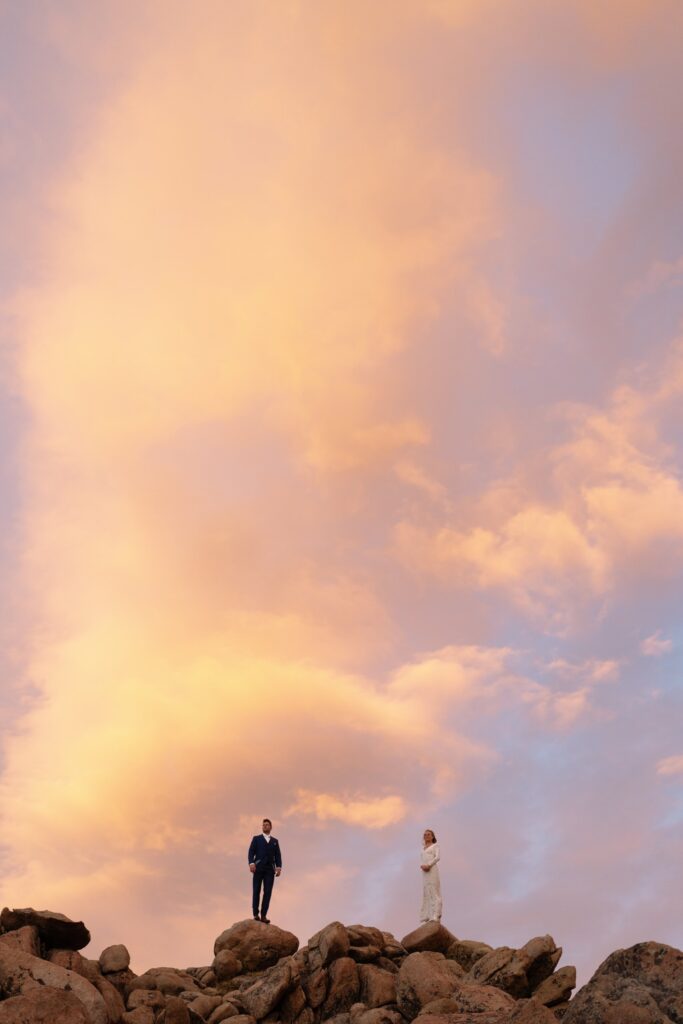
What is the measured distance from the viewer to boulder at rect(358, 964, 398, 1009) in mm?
31219

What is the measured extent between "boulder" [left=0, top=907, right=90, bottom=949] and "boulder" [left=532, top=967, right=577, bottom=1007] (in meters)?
13.2

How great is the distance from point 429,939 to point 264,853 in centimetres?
620

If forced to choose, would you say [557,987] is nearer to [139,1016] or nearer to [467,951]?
[467,951]

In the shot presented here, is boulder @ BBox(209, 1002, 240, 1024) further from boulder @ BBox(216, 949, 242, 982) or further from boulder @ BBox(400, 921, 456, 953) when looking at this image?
boulder @ BBox(400, 921, 456, 953)

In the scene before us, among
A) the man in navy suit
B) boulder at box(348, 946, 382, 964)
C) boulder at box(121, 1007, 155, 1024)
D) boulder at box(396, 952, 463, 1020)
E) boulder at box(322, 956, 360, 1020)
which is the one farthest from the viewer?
the man in navy suit

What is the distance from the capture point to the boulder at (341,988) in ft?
105

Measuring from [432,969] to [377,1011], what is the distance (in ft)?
6.45

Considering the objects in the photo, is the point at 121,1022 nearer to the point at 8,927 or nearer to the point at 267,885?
the point at 8,927

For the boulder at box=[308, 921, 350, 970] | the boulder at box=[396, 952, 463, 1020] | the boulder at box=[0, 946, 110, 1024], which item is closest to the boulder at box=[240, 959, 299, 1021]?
the boulder at box=[308, 921, 350, 970]

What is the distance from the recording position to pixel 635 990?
25234 millimetres

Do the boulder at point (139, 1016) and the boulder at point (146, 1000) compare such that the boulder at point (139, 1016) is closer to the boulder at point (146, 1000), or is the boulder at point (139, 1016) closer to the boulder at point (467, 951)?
the boulder at point (146, 1000)

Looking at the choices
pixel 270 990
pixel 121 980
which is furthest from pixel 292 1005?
pixel 121 980

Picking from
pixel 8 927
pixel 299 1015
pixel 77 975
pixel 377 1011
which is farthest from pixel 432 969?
pixel 8 927

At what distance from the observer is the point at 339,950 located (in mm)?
32938
